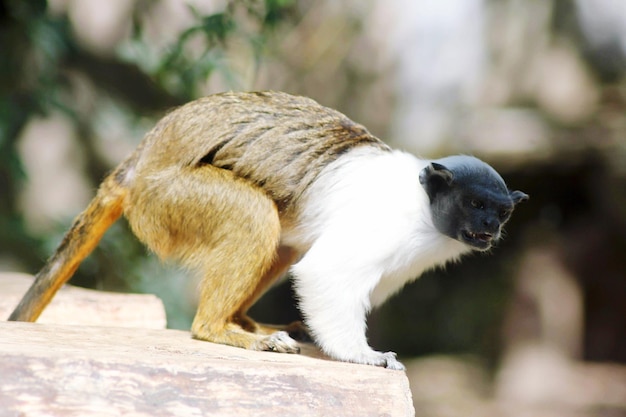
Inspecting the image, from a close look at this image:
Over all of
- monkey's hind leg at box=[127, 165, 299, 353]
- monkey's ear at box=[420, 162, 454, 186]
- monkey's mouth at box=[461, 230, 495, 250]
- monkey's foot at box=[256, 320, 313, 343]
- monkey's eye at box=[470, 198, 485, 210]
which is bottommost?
monkey's foot at box=[256, 320, 313, 343]

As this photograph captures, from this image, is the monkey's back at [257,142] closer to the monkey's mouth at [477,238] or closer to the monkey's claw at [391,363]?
the monkey's mouth at [477,238]

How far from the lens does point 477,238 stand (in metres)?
3.91

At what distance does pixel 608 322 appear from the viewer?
9414 millimetres

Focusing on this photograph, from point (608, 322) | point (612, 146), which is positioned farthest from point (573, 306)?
point (612, 146)

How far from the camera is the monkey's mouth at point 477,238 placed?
153 inches

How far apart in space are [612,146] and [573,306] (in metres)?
2.10

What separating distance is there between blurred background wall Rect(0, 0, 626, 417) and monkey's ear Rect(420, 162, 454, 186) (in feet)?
9.66

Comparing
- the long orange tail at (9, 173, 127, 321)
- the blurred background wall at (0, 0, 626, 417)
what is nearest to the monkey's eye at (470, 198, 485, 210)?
the long orange tail at (9, 173, 127, 321)

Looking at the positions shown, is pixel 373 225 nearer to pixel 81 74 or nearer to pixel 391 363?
pixel 391 363

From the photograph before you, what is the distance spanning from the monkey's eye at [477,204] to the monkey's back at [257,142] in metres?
0.72

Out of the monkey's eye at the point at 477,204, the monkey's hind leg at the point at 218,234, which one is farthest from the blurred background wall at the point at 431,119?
the monkey's eye at the point at 477,204

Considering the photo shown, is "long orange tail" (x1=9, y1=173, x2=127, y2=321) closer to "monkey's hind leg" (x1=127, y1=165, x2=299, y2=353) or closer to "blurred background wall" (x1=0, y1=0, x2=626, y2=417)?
"monkey's hind leg" (x1=127, y1=165, x2=299, y2=353)

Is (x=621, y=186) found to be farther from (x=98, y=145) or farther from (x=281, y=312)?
(x=98, y=145)

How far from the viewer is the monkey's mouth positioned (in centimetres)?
390
